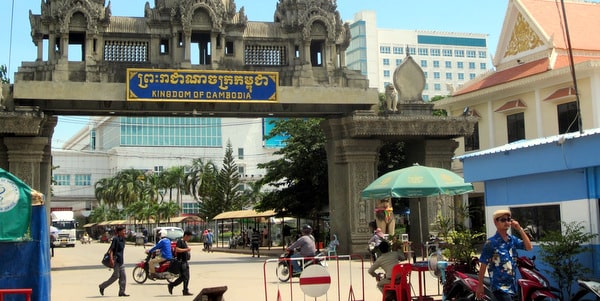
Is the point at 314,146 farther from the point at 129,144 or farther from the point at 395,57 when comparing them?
the point at 395,57

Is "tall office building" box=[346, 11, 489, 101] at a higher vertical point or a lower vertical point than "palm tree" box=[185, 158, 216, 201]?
higher

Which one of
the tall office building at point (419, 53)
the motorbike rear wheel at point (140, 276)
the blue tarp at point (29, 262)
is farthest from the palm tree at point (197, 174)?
the blue tarp at point (29, 262)

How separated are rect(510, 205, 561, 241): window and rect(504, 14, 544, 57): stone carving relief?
22251 millimetres

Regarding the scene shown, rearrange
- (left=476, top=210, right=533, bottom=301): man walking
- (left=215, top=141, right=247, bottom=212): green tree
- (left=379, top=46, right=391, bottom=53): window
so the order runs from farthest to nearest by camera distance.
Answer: (left=379, top=46, right=391, bottom=53): window
(left=215, top=141, right=247, bottom=212): green tree
(left=476, top=210, right=533, bottom=301): man walking

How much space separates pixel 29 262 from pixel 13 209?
2.33 ft

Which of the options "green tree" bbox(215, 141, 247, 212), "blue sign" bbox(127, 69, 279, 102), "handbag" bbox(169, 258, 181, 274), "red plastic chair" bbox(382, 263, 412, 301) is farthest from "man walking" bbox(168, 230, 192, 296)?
"green tree" bbox(215, 141, 247, 212)

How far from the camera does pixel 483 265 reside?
8.00 m

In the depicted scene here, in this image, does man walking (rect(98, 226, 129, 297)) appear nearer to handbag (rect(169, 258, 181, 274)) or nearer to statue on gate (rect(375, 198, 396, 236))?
handbag (rect(169, 258, 181, 274))

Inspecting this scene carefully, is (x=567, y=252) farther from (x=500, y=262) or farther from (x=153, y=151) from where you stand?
(x=153, y=151)

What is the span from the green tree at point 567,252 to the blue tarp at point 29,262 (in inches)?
267

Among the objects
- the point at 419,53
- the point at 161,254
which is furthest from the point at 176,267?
the point at 419,53

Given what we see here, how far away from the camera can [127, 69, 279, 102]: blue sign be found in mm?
23250

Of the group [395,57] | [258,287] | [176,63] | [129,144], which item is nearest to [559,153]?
[258,287]

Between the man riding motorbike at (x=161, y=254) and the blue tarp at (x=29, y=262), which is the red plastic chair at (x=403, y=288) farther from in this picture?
the man riding motorbike at (x=161, y=254)
